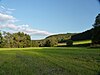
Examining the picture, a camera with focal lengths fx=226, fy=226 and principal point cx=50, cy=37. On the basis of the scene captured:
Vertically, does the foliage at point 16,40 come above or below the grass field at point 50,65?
above

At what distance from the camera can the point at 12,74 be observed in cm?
1400

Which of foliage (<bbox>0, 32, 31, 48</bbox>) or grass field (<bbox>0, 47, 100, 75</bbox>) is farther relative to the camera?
foliage (<bbox>0, 32, 31, 48</bbox>)

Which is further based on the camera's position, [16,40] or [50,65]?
[16,40]

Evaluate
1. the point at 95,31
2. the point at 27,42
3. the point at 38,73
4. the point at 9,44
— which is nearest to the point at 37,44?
the point at 27,42

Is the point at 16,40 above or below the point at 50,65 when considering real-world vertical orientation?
above

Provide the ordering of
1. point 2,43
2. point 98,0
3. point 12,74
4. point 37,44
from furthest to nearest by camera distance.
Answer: point 37,44
point 2,43
point 12,74
point 98,0

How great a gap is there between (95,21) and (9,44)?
60413 millimetres

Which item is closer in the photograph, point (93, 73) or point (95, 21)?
point (93, 73)

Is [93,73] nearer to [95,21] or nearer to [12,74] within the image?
[12,74]

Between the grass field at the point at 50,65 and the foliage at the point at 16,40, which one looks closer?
the grass field at the point at 50,65

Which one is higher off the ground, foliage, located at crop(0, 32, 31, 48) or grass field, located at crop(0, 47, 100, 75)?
foliage, located at crop(0, 32, 31, 48)

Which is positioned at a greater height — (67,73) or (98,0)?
(98,0)

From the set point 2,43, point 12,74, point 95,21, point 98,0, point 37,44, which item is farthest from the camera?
point 37,44

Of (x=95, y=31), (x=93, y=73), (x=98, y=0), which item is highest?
(x=95, y=31)
